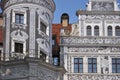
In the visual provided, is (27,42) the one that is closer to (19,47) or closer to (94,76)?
(19,47)

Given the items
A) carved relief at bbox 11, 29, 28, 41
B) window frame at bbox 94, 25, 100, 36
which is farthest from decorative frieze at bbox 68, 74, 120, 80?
carved relief at bbox 11, 29, 28, 41

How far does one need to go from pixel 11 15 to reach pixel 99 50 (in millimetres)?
6611

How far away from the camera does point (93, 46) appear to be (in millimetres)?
33875

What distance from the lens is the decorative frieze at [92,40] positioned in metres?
33.9

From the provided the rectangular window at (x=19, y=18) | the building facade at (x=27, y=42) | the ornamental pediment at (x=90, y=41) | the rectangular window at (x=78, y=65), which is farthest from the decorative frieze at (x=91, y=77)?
the rectangular window at (x=19, y=18)

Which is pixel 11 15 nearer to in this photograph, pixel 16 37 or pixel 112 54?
pixel 16 37

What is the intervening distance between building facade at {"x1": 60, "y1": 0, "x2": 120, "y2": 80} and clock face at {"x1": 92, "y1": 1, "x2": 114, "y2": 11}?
0.08m

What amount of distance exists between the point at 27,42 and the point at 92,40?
17.1ft

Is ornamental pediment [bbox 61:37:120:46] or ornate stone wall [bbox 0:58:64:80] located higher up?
ornamental pediment [bbox 61:37:120:46]

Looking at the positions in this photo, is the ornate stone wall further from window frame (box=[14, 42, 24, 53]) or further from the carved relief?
the carved relief

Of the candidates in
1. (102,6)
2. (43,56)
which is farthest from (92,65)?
(102,6)

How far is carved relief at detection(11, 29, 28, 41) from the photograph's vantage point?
31.3 m

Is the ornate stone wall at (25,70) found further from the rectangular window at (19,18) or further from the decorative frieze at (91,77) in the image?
the rectangular window at (19,18)

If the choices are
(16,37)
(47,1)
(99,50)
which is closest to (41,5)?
(47,1)
